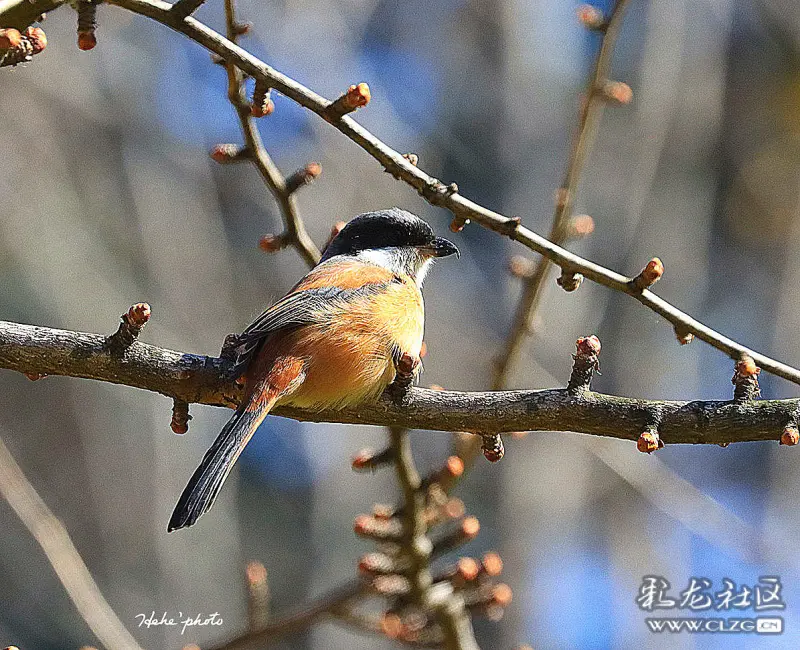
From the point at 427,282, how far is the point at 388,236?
4.26 metres

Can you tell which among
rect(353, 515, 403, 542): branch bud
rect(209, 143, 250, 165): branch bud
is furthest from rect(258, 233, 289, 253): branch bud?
rect(353, 515, 403, 542): branch bud

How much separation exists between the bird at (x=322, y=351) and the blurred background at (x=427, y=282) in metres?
4.16

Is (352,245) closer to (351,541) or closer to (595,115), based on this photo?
(595,115)

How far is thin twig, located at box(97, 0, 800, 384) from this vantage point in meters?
2.18

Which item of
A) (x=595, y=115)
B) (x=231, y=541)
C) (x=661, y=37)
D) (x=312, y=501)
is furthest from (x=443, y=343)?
(x=595, y=115)

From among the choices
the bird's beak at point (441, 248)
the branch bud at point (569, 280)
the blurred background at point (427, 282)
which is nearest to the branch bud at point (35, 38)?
the branch bud at point (569, 280)

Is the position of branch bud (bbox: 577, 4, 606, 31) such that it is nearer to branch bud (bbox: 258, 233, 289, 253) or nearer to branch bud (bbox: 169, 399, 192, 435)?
branch bud (bbox: 258, 233, 289, 253)

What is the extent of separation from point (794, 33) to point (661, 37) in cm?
148

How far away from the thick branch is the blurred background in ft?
16.6

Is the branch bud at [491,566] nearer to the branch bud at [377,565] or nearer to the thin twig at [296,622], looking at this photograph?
the branch bud at [377,565]

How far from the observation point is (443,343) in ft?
26.5

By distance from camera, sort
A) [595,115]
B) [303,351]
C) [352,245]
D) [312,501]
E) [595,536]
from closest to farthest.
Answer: [303,351], [595,115], [352,245], [595,536], [312,501]

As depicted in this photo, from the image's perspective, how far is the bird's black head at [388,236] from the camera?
3883 mm

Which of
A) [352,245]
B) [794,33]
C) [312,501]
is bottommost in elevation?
[352,245]
